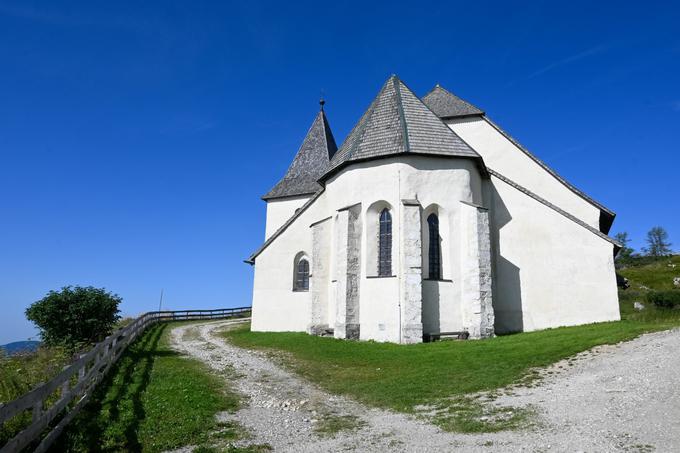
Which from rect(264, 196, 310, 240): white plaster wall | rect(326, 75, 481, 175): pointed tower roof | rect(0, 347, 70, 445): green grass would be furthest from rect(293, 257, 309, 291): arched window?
rect(0, 347, 70, 445): green grass

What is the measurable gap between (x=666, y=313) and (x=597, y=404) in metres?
13.3

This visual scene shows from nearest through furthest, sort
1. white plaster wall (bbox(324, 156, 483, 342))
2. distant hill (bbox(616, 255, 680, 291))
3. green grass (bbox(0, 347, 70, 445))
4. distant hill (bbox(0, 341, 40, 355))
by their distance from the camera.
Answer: green grass (bbox(0, 347, 70, 445)), distant hill (bbox(0, 341, 40, 355)), white plaster wall (bbox(324, 156, 483, 342)), distant hill (bbox(616, 255, 680, 291))

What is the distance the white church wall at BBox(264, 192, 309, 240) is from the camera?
33375mm

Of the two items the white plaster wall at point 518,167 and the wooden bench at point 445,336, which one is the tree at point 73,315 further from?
the white plaster wall at point 518,167

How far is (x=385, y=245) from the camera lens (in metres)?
19.6

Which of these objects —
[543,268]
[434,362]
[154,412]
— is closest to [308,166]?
[543,268]

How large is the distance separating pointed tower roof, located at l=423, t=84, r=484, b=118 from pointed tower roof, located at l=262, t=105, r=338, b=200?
30.3ft

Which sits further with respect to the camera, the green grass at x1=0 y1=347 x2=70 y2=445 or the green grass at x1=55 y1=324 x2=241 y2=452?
the green grass at x1=55 y1=324 x2=241 y2=452

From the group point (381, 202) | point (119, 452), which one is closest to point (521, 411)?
point (119, 452)

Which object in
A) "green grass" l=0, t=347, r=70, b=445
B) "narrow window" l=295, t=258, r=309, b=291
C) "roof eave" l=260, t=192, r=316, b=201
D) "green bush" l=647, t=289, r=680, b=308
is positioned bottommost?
"green grass" l=0, t=347, r=70, b=445

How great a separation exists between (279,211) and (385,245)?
1579 centimetres

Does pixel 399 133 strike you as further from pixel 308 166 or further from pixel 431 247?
pixel 308 166

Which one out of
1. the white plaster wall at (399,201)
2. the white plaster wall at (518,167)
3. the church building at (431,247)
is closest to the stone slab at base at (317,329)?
the church building at (431,247)

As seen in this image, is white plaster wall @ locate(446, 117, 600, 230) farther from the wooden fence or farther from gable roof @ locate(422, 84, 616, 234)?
the wooden fence
